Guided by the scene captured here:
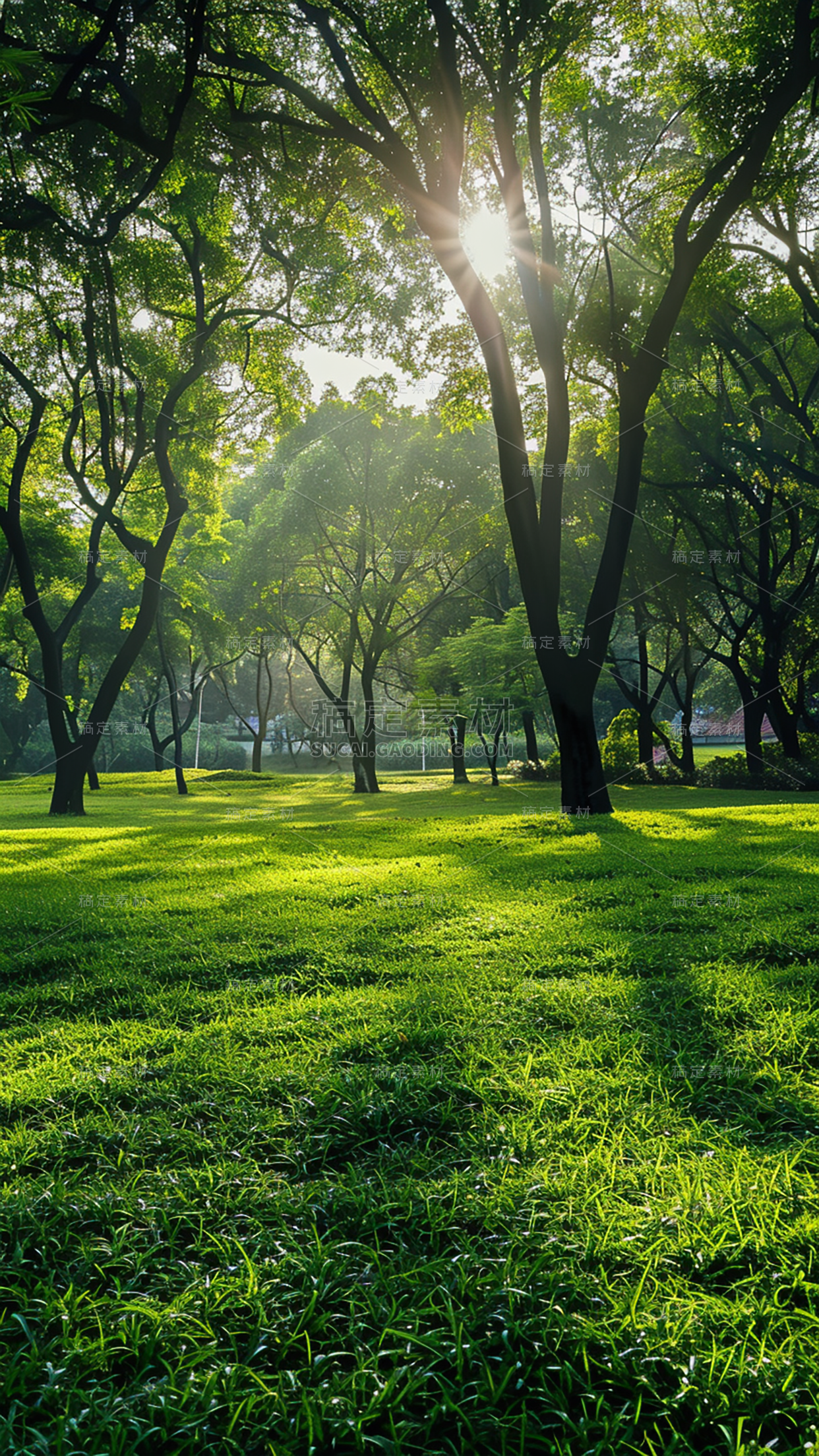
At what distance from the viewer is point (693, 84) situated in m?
10.0

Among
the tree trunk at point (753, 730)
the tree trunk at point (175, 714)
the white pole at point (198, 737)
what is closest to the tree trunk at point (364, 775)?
the tree trunk at point (175, 714)

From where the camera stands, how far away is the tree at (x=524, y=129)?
849 centimetres

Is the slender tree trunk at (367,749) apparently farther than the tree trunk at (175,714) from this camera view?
No

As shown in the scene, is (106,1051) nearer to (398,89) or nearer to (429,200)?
(429,200)

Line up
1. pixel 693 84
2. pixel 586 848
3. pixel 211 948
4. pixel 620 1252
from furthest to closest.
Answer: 1. pixel 693 84
2. pixel 586 848
3. pixel 211 948
4. pixel 620 1252

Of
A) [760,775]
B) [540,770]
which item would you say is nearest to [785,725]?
[760,775]

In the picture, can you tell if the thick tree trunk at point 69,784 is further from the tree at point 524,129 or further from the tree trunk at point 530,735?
the tree trunk at point 530,735

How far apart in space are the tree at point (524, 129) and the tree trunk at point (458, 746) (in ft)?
52.9

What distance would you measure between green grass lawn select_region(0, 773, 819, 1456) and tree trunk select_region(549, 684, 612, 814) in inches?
194

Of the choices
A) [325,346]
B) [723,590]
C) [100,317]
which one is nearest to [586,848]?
[325,346]

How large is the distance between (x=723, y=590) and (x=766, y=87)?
40.7ft

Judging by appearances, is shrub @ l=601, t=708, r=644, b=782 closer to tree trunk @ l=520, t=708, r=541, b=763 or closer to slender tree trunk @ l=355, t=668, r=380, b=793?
tree trunk @ l=520, t=708, r=541, b=763

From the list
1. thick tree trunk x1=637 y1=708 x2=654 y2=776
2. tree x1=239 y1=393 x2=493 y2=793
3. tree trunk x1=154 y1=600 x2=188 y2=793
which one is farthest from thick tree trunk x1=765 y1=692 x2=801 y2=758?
tree trunk x1=154 y1=600 x2=188 y2=793

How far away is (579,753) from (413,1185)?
8022 mm
